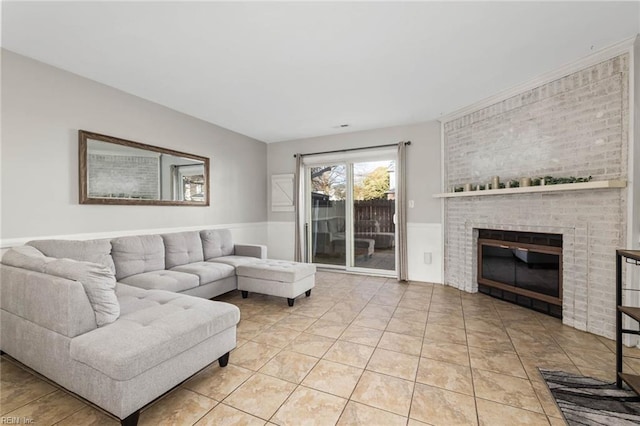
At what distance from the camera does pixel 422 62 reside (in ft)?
8.86

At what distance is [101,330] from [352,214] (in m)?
4.10

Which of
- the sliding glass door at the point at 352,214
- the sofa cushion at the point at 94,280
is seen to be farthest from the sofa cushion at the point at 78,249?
the sliding glass door at the point at 352,214

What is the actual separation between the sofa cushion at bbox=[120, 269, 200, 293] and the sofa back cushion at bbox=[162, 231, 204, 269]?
36cm

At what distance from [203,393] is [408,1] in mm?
3005

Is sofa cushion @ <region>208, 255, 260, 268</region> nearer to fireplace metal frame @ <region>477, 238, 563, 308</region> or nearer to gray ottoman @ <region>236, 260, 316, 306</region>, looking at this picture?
gray ottoman @ <region>236, 260, 316, 306</region>

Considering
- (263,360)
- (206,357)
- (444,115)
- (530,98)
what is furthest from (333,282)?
(530,98)

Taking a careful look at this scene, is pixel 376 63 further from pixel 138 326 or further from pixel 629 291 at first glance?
pixel 629 291

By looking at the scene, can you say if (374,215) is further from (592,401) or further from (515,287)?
(592,401)

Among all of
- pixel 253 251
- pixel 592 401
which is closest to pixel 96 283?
pixel 253 251

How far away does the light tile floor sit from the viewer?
1.62m

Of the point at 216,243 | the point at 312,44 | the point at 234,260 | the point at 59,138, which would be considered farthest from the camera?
the point at 216,243

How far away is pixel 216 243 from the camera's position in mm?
4133

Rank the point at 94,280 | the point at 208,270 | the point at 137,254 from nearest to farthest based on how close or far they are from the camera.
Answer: the point at 94,280
the point at 137,254
the point at 208,270

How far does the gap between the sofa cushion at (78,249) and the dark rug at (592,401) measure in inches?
143
